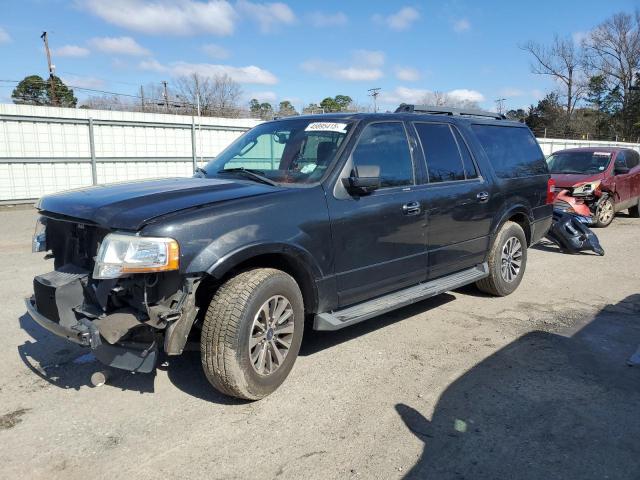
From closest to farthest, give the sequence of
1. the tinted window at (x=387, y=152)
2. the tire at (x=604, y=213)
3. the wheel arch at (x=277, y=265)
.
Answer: the wheel arch at (x=277, y=265) → the tinted window at (x=387, y=152) → the tire at (x=604, y=213)

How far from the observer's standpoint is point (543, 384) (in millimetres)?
3881

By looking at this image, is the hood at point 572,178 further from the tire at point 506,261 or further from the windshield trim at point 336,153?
the windshield trim at point 336,153

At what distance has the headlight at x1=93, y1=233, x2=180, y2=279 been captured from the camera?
3.06m

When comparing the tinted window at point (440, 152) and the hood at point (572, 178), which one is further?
the hood at point (572, 178)

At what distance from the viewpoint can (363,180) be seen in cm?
397

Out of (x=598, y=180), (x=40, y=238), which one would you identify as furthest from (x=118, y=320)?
(x=598, y=180)

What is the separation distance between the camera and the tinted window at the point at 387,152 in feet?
14.2

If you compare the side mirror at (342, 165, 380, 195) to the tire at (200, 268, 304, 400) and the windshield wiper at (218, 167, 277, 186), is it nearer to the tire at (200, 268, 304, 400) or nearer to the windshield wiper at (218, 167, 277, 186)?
the windshield wiper at (218, 167, 277, 186)

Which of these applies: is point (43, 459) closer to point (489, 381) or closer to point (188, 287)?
point (188, 287)

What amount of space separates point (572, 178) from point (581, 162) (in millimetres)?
1157

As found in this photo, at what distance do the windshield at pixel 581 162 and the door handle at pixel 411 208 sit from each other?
8.66m

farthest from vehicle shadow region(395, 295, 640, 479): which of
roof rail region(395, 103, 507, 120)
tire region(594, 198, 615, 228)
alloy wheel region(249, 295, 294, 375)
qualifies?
tire region(594, 198, 615, 228)

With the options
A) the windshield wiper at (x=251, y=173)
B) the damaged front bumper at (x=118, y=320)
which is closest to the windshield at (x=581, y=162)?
the windshield wiper at (x=251, y=173)

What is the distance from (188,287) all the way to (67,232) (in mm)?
1223
